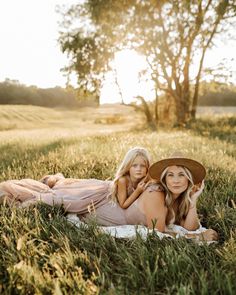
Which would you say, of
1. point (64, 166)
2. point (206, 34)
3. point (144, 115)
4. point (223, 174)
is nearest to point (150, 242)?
point (223, 174)

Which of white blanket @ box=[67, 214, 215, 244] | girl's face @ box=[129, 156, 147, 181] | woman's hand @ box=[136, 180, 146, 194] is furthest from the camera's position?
girl's face @ box=[129, 156, 147, 181]

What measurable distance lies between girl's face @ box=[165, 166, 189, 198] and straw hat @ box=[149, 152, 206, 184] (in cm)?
6

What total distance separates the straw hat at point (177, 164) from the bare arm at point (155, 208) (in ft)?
0.76

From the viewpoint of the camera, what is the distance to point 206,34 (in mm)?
20391

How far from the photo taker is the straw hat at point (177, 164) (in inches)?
178

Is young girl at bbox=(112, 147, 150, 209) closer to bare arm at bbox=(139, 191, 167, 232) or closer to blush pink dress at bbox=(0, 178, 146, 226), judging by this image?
blush pink dress at bbox=(0, 178, 146, 226)

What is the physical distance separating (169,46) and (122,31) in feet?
8.17

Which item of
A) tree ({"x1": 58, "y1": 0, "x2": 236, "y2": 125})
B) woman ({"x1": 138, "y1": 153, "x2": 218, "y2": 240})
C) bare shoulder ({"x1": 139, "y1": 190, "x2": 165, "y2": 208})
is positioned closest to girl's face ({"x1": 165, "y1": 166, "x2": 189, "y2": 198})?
woman ({"x1": 138, "y1": 153, "x2": 218, "y2": 240})

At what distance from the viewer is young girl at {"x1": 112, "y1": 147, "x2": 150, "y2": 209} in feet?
16.4

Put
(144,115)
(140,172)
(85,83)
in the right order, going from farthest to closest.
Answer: (144,115) → (85,83) → (140,172)

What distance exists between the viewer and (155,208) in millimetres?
4449

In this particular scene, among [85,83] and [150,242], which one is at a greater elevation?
[85,83]

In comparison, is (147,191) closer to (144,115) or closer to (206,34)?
(206,34)

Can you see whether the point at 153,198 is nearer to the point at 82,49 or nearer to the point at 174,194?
the point at 174,194
